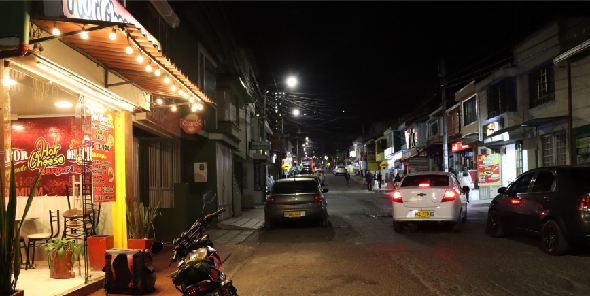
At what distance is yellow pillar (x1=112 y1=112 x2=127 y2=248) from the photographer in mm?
8578

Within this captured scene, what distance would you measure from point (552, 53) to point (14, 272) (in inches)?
774

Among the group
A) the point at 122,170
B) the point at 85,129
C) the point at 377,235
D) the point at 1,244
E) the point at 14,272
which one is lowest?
the point at 377,235

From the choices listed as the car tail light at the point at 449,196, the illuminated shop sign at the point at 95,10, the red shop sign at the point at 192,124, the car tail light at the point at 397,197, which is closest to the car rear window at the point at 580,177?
the car tail light at the point at 449,196

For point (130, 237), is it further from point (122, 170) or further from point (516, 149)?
point (516, 149)

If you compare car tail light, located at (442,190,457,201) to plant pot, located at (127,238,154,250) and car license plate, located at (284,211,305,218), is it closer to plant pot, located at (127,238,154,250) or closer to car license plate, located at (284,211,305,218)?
car license plate, located at (284,211,305,218)

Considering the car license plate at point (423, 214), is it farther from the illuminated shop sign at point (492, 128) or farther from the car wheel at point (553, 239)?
the illuminated shop sign at point (492, 128)

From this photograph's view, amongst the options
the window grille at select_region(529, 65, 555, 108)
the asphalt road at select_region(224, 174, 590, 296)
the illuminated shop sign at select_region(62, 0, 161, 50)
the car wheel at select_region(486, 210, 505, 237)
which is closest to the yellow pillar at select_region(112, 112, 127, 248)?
the asphalt road at select_region(224, 174, 590, 296)

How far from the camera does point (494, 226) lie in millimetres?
11023

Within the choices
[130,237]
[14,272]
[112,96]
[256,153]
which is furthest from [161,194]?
[256,153]

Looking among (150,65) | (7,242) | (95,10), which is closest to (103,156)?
(150,65)

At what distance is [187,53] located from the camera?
590 inches

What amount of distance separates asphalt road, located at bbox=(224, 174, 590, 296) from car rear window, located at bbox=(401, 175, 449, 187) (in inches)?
52.2

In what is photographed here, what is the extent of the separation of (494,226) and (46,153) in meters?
10.1

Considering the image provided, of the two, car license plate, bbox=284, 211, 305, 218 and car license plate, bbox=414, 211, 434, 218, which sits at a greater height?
car license plate, bbox=414, 211, 434, 218
